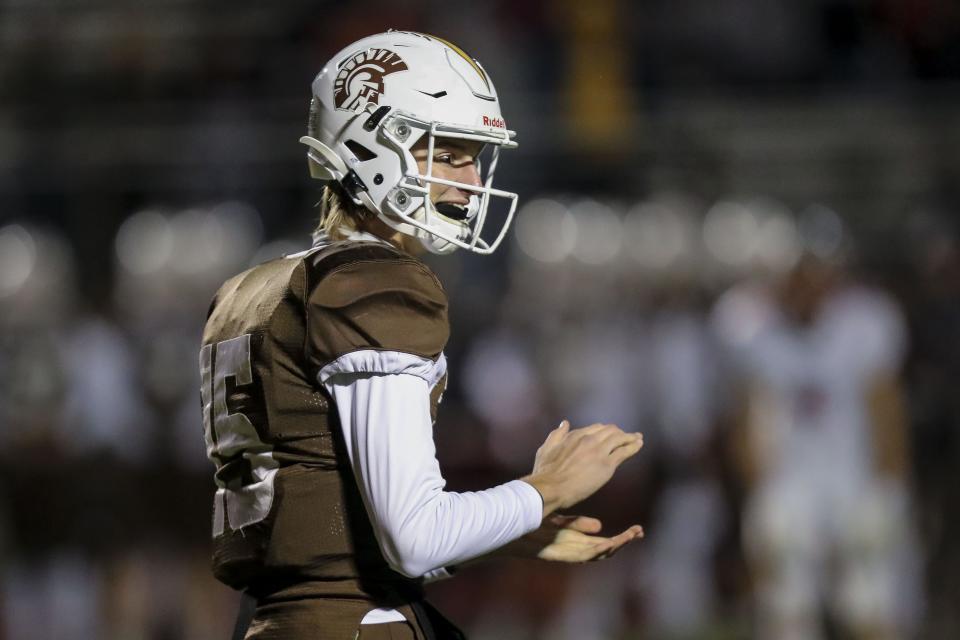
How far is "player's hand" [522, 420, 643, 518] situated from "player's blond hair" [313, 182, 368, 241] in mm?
483

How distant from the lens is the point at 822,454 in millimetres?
6887

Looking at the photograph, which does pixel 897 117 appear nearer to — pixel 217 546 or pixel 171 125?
pixel 171 125

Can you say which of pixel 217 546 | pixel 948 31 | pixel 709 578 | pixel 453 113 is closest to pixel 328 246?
pixel 453 113

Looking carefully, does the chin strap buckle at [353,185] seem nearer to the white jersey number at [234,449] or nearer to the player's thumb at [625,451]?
the white jersey number at [234,449]

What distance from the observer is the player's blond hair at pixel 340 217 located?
2.48 meters

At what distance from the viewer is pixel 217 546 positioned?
2320 mm

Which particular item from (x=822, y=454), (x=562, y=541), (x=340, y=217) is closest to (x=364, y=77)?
(x=340, y=217)

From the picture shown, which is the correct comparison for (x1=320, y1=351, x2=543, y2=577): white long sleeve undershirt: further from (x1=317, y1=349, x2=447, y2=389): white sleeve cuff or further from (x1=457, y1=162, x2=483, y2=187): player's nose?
(x1=457, y1=162, x2=483, y2=187): player's nose

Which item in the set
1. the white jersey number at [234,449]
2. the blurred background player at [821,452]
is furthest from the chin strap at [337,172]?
the blurred background player at [821,452]

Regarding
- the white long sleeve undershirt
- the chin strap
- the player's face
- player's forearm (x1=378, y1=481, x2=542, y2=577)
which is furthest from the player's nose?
player's forearm (x1=378, y1=481, x2=542, y2=577)

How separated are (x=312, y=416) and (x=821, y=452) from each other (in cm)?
504

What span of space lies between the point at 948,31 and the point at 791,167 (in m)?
1.63

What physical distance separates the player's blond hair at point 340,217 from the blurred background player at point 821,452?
464cm

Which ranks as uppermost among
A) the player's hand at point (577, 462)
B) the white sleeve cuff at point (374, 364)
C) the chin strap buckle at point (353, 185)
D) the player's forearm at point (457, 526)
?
the chin strap buckle at point (353, 185)
